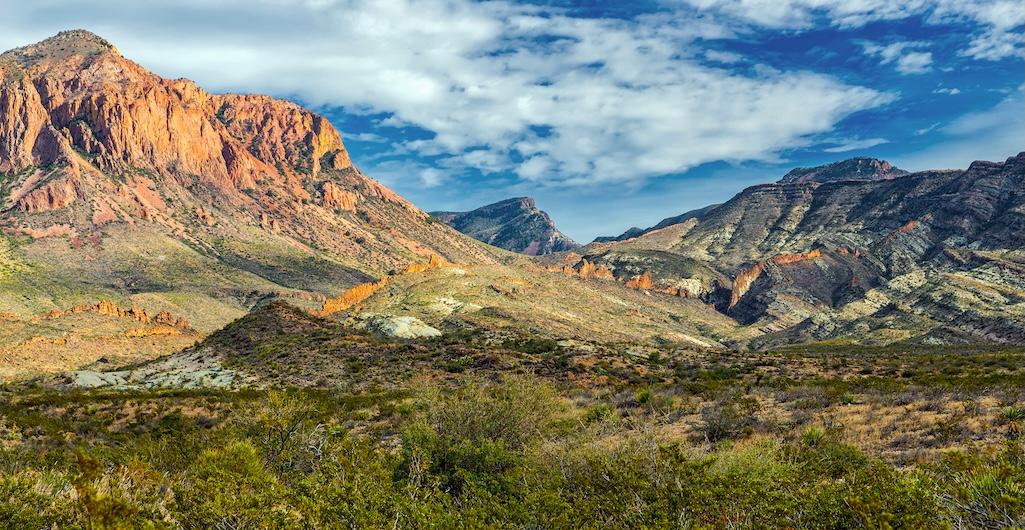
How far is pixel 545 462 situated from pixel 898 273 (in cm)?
16870

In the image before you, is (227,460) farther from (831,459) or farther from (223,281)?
(223,281)

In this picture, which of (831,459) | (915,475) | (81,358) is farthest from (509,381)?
(81,358)

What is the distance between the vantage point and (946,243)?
157m

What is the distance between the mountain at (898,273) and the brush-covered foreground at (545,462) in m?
77.4

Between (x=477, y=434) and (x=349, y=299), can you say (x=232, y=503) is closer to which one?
(x=477, y=434)

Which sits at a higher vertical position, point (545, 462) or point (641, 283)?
point (641, 283)

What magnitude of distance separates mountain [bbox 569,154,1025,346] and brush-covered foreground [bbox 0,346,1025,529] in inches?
3045

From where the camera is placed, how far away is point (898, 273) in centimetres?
14888

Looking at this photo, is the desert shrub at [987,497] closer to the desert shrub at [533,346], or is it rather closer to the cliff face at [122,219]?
the desert shrub at [533,346]

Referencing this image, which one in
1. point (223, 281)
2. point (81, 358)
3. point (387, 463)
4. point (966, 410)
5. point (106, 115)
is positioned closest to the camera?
point (387, 463)

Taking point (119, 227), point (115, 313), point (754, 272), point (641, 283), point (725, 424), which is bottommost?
point (725, 424)

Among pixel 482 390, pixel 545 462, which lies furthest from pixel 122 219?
pixel 545 462

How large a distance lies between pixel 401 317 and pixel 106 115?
178 meters

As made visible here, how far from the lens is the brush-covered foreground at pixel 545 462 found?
8016 millimetres
